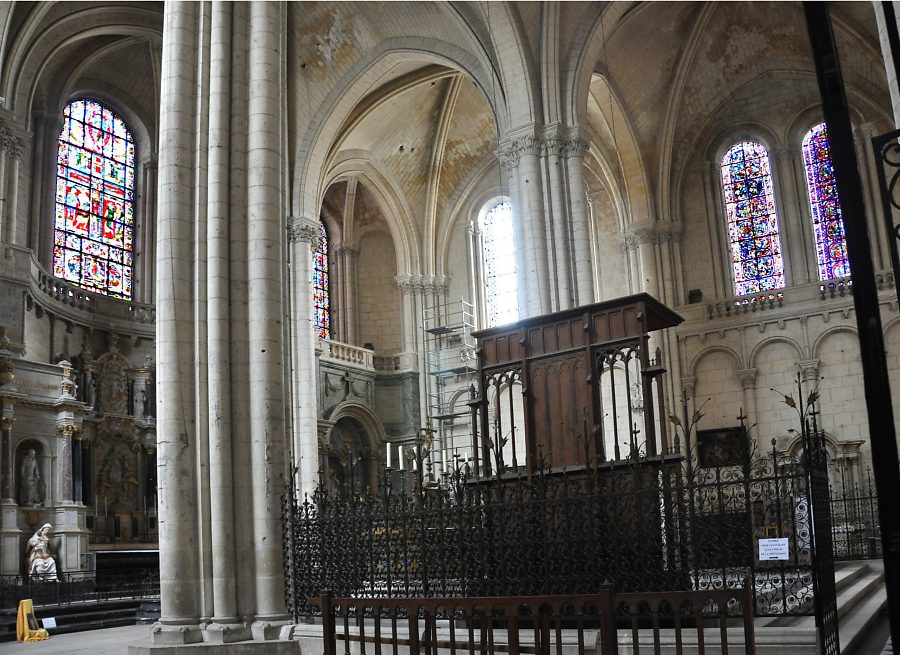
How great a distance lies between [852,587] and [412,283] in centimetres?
1737

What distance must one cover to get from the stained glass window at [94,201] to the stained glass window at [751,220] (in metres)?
15.5

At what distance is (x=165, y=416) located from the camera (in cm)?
930

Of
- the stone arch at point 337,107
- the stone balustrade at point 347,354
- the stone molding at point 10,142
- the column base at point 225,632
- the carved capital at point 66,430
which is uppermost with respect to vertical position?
the stone arch at point 337,107

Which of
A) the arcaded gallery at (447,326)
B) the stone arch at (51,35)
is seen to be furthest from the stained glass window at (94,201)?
the stone arch at (51,35)

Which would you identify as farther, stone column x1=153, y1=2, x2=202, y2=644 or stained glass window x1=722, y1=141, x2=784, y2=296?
stained glass window x1=722, y1=141, x2=784, y2=296

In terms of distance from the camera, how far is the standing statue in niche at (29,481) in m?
17.5

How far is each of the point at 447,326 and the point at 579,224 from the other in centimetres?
892

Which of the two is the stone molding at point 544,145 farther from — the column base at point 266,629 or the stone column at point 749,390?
the column base at point 266,629

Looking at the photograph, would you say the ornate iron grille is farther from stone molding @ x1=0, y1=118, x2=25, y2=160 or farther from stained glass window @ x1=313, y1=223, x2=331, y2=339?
stained glass window @ x1=313, y1=223, x2=331, y2=339

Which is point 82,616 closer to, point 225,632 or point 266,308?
point 225,632

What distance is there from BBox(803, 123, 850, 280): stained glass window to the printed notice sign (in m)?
16.8

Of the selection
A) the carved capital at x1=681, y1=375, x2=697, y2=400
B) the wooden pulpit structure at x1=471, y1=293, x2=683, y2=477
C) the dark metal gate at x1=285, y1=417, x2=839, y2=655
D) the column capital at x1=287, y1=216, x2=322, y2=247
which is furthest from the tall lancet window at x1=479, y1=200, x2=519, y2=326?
the dark metal gate at x1=285, y1=417, x2=839, y2=655

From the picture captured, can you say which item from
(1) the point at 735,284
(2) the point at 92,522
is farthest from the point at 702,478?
(1) the point at 735,284

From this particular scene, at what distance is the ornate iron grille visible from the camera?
24.9 feet
